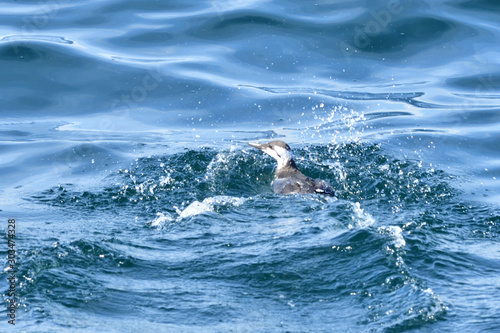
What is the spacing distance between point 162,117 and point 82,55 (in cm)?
273

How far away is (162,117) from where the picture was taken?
1273 centimetres

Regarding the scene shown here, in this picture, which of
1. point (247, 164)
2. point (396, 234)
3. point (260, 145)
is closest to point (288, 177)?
point (247, 164)

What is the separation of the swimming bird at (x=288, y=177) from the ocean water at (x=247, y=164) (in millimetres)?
276

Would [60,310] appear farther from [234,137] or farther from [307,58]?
[307,58]

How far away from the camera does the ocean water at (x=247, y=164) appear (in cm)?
609

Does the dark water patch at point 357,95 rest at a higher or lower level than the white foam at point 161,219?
higher

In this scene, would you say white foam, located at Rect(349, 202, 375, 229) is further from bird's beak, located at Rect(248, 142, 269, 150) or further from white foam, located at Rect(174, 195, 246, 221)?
bird's beak, located at Rect(248, 142, 269, 150)

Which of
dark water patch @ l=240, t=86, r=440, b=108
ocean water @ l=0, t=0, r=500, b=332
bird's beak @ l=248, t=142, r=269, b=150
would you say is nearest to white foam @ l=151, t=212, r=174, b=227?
ocean water @ l=0, t=0, r=500, b=332

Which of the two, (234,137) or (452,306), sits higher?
(234,137)

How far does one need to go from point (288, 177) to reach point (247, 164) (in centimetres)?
114

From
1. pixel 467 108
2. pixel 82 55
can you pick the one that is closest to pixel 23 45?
pixel 82 55

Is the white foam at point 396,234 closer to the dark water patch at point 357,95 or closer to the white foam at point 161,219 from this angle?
the white foam at point 161,219

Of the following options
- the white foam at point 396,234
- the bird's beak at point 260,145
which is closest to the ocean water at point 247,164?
the white foam at point 396,234

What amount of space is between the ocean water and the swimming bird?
276 mm
